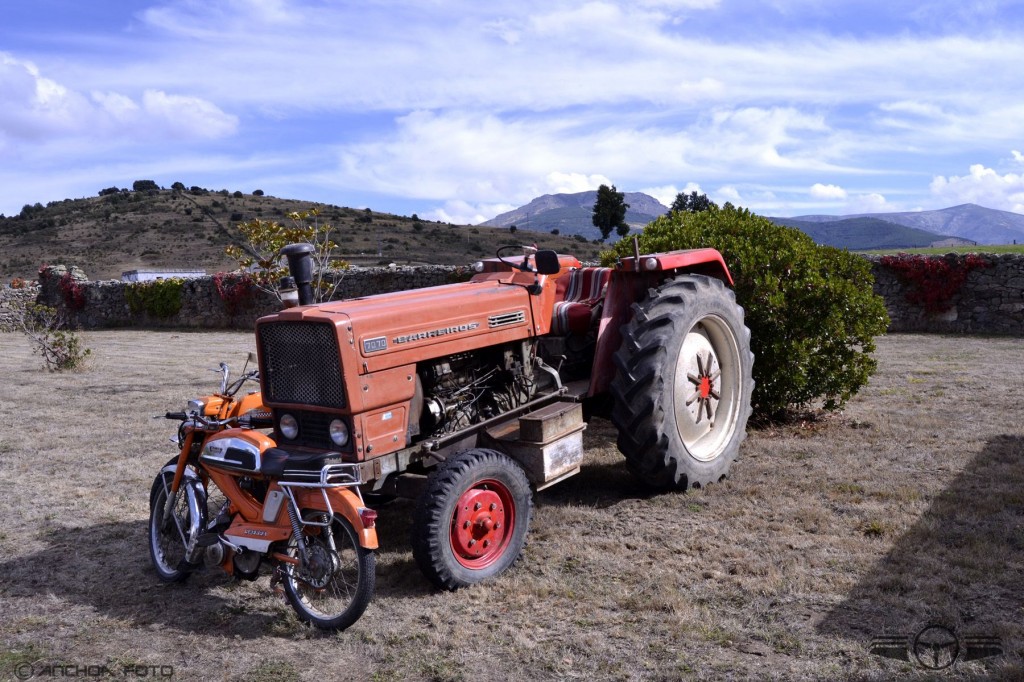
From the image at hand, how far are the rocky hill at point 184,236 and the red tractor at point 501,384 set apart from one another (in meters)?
36.8

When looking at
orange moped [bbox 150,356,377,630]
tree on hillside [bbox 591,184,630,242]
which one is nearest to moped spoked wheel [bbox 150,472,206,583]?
orange moped [bbox 150,356,377,630]

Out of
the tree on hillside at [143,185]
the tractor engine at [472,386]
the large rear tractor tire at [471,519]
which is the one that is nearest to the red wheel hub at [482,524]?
the large rear tractor tire at [471,519]

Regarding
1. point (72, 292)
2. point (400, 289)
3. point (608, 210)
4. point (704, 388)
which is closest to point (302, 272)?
point (704, 388)

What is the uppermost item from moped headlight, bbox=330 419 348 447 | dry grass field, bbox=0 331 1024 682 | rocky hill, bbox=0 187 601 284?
rocky hill, bbox=0 187 601 284

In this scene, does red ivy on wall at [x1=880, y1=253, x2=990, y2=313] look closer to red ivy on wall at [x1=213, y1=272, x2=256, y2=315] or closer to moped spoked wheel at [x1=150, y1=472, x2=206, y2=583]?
moped spoked wheel at [x1=150, y1=472, x2=206, y2=583]

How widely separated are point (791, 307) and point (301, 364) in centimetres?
431

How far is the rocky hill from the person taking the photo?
157ft

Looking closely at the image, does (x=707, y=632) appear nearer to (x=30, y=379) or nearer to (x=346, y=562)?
(x=346, y=562)

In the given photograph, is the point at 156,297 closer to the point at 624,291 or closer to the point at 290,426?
the point at 624,291

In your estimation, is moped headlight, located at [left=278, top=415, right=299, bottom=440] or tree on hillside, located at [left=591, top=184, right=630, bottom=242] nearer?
moped headlight, located at [left=278, top=415, right=299, bottom=440]

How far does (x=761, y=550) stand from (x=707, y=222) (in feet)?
11.8

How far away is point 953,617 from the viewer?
3.46m

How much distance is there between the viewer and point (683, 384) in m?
5.44

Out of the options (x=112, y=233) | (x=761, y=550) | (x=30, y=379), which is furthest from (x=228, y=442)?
(x=112, y=233)
